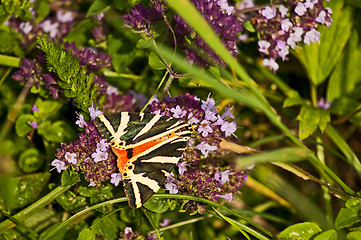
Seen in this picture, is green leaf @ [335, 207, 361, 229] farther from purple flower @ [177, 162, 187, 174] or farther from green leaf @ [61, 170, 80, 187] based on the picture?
green leaf @ [61, 170, 80, 187]

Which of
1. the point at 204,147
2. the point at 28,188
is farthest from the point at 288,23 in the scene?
the point at 28,188

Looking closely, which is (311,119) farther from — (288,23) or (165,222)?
(165,222)

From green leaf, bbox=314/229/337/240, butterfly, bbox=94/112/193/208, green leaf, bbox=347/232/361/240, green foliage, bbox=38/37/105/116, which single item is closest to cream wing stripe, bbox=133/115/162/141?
butterfly, bbox=94/112/193/208

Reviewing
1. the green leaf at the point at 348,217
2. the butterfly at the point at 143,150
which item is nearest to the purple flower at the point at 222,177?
the butterfly at the point at 143,150

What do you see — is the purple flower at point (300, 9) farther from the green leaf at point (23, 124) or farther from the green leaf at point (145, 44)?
the green leaf at point (23, 124)

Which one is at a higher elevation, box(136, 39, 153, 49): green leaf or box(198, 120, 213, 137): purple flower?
box(136, 39, 153, 49): green leaf

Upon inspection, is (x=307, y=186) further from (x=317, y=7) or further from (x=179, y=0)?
(x=179, y=0)
